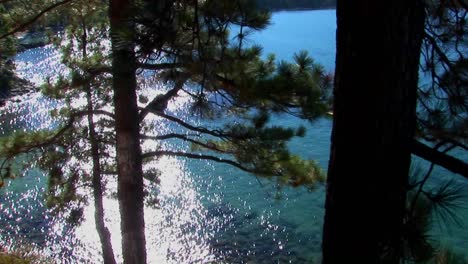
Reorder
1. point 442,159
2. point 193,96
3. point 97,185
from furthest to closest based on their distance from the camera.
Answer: point 97,185
point 193,96
point 442,159

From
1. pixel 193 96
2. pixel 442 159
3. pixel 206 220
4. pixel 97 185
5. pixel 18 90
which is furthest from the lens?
pixel 18 90

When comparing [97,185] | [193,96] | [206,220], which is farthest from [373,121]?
[206,220]

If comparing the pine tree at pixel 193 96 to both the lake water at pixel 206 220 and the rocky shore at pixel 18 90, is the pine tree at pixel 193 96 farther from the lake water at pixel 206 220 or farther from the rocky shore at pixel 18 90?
the rocky shore at pixel 18 90

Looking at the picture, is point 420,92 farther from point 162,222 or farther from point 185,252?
point 162,222

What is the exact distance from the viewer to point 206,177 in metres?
15.9

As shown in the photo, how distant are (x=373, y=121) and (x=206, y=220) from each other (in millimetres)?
12223

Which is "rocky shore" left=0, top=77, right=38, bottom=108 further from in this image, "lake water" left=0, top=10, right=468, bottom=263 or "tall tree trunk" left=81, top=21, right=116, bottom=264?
"tall tree trunk" left=81, top=21, right=116, bottom=264

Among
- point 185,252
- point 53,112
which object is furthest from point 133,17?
point 185,252

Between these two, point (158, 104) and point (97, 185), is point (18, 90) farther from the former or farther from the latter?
point (158, 104)

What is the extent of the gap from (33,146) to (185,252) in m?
7.12

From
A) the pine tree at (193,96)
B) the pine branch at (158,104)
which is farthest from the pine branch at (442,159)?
the pine branch at (158,104)

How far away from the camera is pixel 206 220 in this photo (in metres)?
13.6

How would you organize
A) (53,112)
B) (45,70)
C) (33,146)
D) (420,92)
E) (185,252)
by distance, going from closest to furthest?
(420,92) → (33,146) → (53,112) → (185,252) → (45,70)

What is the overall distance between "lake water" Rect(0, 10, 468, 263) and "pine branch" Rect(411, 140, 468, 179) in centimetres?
936
